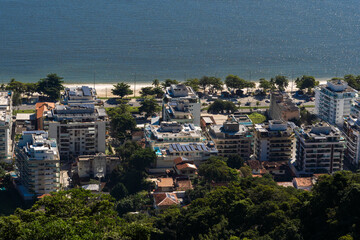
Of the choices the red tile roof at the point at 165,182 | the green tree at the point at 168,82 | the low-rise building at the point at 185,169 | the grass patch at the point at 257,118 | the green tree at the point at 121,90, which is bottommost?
the red tile roof at the point at 165,182

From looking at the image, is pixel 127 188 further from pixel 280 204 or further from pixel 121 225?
pixel 121 225

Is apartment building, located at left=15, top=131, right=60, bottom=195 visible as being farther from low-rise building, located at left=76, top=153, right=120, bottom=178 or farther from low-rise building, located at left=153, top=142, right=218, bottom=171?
low-rise building, located at left=153, top=142, right=218, bottom=171

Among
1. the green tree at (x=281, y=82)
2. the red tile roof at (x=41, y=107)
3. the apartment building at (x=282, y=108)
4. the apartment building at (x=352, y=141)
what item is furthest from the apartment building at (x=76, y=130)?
the green tree at (x=281, y=82)

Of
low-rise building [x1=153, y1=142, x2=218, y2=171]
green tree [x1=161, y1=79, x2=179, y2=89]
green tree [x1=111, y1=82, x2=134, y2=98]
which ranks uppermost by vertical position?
green tree [x1=161, y1=79, x2=179, y2=89]

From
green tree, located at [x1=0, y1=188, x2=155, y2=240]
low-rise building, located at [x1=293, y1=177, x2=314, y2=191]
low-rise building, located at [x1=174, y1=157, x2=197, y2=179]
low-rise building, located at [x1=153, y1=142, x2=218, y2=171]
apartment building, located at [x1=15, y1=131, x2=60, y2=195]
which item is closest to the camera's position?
green tree, located at [x1=0, y1=188, x2=155, y2=240]

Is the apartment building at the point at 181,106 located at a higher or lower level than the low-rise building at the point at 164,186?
higher

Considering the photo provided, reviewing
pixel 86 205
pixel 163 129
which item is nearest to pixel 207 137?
pixel 163 129

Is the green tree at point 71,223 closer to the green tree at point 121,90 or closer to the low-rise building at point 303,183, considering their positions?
the low-rise building at point 303,183

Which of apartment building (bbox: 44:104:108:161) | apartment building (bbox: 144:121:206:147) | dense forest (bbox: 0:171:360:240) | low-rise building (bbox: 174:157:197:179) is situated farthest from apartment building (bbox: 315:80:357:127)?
apartment building (bbox: 44:104:108:161)
